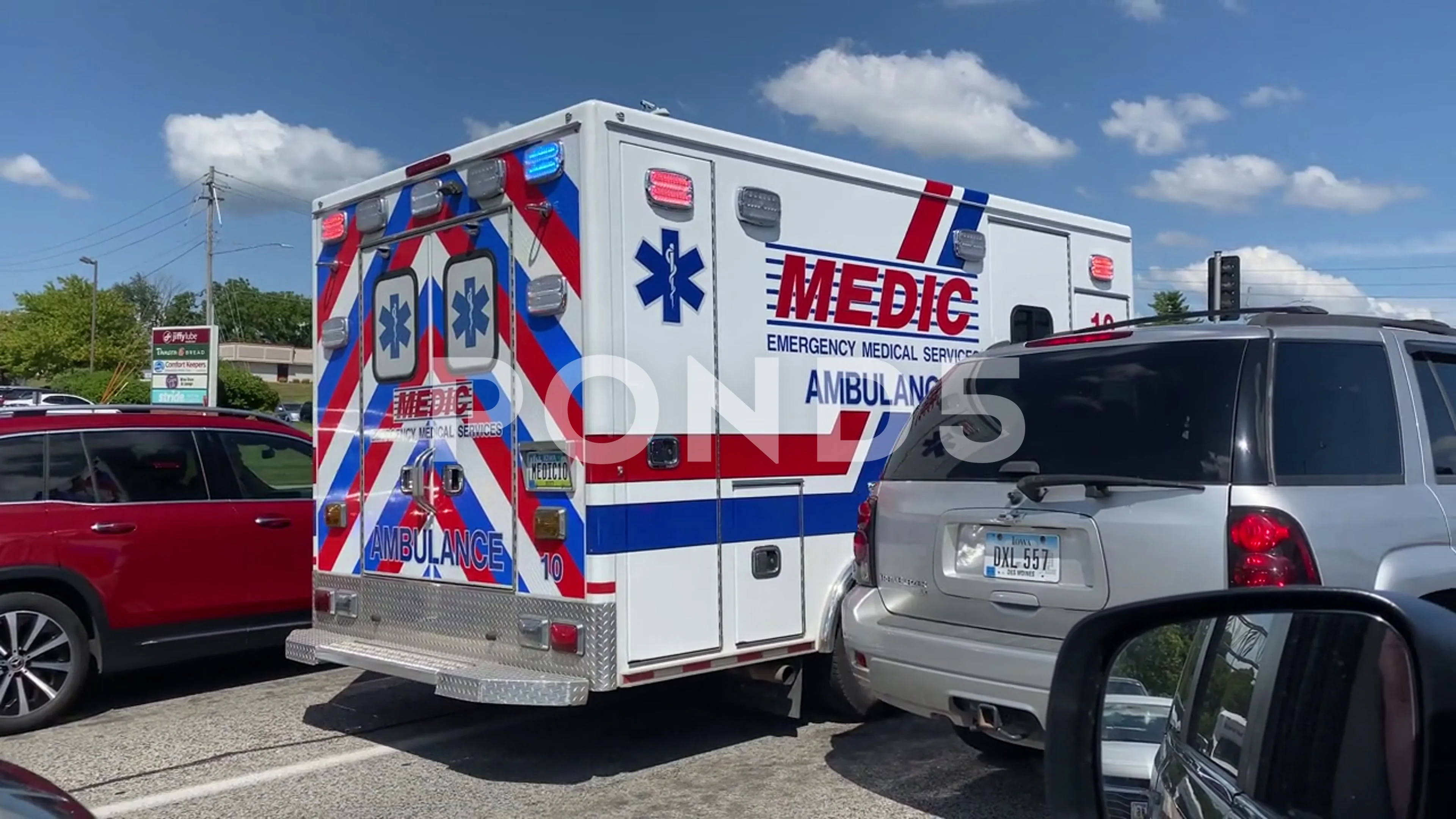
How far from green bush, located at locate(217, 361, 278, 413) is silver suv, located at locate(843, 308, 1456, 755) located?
34740 millimetres

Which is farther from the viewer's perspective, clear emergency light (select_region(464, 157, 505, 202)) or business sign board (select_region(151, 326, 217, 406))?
business sign board (select_region(151, 326, 217, 406))

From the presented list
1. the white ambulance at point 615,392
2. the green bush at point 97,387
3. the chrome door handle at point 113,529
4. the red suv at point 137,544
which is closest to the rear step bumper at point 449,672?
the white ambulance at point 615,392

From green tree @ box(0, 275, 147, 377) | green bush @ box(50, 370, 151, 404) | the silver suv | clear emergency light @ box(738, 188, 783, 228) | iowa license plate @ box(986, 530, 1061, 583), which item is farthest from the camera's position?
green tree @ box(0, 275, 147, 377)

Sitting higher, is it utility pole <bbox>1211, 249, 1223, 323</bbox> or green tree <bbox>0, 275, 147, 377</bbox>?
green tree <bbox>0, 275, 147, 377</bbox>

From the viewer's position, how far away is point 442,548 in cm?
608

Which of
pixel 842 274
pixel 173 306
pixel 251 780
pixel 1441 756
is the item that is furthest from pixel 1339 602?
pixel 173 306

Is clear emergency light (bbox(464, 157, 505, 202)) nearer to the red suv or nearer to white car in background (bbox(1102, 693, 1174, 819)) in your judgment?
the red suv

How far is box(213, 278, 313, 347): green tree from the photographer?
5148 inches

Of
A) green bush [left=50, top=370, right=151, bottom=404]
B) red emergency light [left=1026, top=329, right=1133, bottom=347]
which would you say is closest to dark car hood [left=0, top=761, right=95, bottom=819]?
red emergency light [left=1026, top=329, right=1133, bottom=347]

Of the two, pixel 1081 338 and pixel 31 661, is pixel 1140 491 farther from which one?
pixel 31 661

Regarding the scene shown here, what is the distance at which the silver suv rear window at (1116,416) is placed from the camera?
406cm

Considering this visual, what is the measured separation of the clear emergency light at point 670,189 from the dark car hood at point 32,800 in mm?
3454

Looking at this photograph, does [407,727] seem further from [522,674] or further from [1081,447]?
[1081,447]

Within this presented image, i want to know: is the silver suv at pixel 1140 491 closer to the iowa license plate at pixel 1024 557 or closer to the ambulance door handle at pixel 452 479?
the iowa license plate at pixel 1024 557
